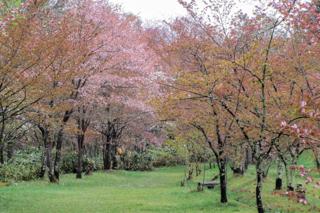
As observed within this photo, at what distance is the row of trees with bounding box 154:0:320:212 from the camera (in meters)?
10.2

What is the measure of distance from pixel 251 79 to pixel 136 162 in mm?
28470

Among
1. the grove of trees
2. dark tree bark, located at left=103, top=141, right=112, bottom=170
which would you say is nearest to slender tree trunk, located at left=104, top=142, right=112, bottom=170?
dark tree bark, located at left=103, top=141, right=112, bottom=170

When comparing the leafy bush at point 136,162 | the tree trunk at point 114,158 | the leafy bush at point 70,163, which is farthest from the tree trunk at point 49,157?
the leafy bush at point 136,162

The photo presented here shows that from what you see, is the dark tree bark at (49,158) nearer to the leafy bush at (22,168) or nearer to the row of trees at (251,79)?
the leafy bush at (22,168)

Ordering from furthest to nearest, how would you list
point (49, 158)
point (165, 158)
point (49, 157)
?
point (165, 158) < point (49, 157) < point (49, 158)

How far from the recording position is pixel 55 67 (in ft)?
47.6

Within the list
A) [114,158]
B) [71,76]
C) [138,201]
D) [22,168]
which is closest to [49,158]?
[22,168]

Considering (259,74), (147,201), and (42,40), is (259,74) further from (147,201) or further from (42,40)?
(147,201)

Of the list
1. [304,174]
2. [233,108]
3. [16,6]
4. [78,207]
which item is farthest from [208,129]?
[304,174]

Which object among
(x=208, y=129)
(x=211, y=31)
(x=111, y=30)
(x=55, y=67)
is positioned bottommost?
(x=208, y=129)

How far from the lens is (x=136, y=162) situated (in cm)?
3916

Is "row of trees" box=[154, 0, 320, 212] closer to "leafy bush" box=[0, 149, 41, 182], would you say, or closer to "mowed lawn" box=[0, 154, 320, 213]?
"mowed lawn" box=[0, 154, 320, 213]

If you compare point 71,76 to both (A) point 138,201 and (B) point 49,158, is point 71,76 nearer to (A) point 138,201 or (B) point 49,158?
(A) point 138,201

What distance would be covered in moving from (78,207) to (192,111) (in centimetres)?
477
